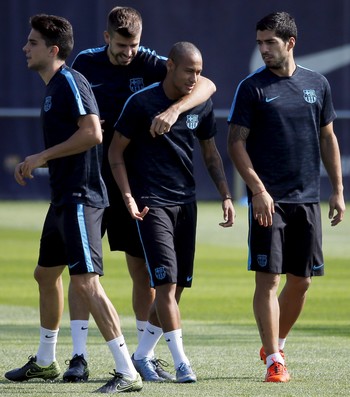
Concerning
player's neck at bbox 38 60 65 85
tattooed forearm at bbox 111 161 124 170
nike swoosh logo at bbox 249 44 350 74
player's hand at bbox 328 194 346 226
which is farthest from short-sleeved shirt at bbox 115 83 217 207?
nike swoosh logo at bbox 249 44 350 74

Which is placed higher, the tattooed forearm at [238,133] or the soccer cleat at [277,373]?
the tattooed forearm at [238,133]

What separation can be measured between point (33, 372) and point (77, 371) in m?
0.31

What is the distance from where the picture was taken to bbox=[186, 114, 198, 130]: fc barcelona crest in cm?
828

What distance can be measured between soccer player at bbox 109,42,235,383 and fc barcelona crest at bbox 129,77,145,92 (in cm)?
46

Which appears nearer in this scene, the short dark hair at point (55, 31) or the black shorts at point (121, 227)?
the short dark hair at point (55, 31)

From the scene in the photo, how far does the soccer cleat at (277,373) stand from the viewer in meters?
7.93

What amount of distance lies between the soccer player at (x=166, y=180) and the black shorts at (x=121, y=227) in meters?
0.44

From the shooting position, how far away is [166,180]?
827cm

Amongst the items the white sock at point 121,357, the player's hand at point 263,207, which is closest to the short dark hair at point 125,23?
the player's hand at point 263,207

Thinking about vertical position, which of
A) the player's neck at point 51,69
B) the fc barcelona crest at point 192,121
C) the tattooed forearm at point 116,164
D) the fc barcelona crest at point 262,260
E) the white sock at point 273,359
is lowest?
the white sock at point 273,359

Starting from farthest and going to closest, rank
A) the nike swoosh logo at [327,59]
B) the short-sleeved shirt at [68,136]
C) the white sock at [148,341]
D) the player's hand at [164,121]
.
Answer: the nike swoosh logo at [327,59] < the white sock at [148,341] < the player's hand at [164,121] < the short-sleeved shirt at [68,136]

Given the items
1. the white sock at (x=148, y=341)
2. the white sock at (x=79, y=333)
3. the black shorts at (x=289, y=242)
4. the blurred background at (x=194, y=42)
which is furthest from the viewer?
the blurred background at (x=194, y=42)

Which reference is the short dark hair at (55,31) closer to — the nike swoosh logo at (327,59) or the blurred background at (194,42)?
the blurred background at (194,42)

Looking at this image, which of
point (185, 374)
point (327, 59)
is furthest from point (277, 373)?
point (327, 59)
